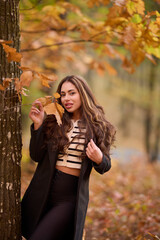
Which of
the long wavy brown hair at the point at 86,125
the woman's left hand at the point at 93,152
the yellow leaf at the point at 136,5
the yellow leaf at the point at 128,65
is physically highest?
the yellow leaf at the point at 136,5

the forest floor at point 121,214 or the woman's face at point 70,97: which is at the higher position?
the woman's face at point 70,97

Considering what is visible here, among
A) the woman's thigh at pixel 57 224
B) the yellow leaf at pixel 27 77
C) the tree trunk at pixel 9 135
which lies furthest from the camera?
the woman's thigh at pixel 57 224

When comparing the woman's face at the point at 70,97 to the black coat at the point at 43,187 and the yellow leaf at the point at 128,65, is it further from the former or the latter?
the yellow leaf at the point at 128,65

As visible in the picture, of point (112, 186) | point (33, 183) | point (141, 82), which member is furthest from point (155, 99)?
point (33, 183)

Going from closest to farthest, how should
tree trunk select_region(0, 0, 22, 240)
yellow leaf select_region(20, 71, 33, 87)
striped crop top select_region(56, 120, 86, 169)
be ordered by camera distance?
yellow leaf select_region(20, 71, 33, 87) < tree trunk select_region(0, 0, 22, 240) < striped crop top select_region(56, 120, 86, 169)

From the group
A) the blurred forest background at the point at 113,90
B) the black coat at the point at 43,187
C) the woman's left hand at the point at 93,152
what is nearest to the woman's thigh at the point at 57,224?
the black coat at the point at 43,187

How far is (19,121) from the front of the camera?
2490 mm

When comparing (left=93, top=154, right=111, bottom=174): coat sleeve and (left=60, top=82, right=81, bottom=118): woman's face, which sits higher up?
(left=60, top=82, right=81, bottom=118): woman's face

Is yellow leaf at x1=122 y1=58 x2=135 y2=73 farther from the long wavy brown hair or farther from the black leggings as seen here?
the black leggings

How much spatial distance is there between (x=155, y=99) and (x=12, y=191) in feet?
30.9

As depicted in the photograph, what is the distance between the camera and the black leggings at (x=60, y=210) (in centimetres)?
252

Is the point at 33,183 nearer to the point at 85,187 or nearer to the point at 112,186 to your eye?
the point at 85,187

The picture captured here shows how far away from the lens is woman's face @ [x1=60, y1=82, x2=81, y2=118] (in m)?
2.85

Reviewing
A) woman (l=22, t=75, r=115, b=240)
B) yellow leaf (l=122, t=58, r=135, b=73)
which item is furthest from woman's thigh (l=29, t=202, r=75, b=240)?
yellow leaf (l=122, t=58, r=135, b=73)
